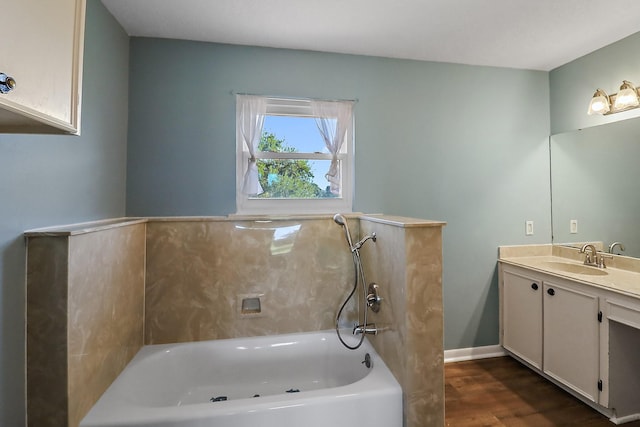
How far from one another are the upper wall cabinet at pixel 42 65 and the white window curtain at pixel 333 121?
1.59m

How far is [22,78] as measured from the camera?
0.65 meters

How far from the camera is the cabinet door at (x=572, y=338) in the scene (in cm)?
183

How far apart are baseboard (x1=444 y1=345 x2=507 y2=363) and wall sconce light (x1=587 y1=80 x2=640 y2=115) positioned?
2080 millimetres

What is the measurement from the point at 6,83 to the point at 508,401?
9.28 ft

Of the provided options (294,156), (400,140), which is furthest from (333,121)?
(400,140)

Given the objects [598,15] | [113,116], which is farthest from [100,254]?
[598,15]

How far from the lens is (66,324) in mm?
1162

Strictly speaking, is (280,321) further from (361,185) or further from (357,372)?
(361,185)

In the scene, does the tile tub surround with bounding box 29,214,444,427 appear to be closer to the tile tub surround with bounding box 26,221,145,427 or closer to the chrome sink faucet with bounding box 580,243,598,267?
the tile tub surround with bounding box 26,221,145,427

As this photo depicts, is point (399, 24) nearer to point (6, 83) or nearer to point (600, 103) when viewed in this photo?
point (600, 103)

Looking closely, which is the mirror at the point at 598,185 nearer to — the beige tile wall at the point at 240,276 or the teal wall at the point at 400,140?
the teal wall at the point at 400,140

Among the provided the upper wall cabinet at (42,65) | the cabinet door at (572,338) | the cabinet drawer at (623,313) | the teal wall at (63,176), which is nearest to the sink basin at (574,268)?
the cabinet door at (572,338)

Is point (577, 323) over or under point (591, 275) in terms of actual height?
under

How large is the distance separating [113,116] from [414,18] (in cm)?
201
